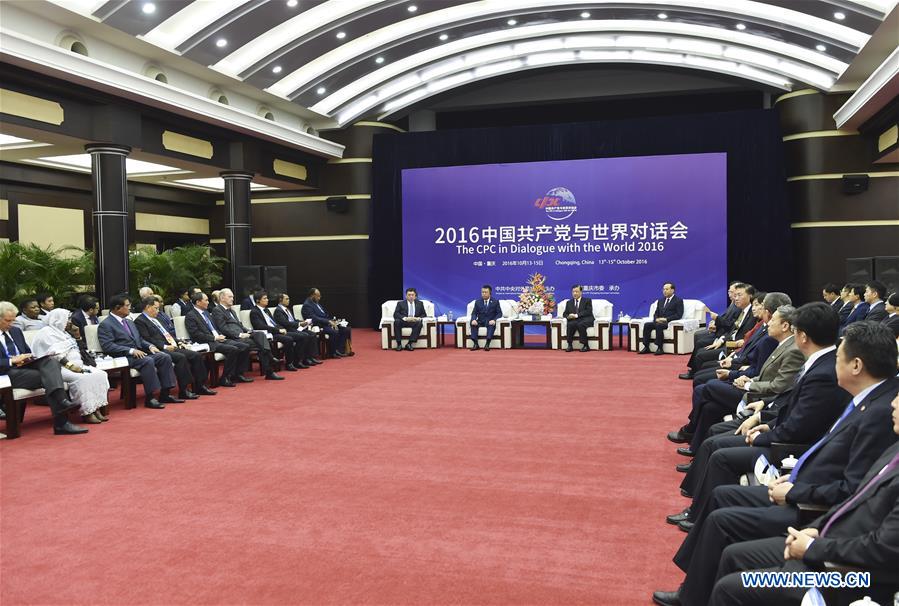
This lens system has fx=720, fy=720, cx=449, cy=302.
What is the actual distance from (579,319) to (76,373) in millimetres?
7386

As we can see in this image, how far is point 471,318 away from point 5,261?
6.61m

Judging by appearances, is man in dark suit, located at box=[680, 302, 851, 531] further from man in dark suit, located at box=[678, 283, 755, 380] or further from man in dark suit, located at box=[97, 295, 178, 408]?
man in dark suit, located at box=[97, 295, 178, 408]

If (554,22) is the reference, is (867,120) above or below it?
below

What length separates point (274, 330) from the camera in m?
9.43

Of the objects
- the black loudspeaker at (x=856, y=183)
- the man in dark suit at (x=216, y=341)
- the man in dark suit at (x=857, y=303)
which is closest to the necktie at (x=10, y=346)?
the man in dark suit at (x=216, y=341)

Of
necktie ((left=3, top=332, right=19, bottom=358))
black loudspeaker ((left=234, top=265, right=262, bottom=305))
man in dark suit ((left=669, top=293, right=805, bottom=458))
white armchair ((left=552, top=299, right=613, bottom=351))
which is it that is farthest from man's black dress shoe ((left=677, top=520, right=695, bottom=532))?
black loudspeaker ((left=234, top=265, right=262, bottom=305))

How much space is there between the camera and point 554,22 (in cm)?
1121

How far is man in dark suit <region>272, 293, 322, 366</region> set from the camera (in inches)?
385

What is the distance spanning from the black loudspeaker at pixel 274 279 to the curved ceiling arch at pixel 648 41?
3306 mm

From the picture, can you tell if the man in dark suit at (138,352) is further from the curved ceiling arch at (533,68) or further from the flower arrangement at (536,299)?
the curved ceiling arch at (533,68)

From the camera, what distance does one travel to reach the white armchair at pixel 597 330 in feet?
37.5

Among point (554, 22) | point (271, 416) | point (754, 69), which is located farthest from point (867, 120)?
point (271, 416)

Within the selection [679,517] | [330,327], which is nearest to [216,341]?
[330,327]

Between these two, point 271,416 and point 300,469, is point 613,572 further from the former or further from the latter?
point 271,416
